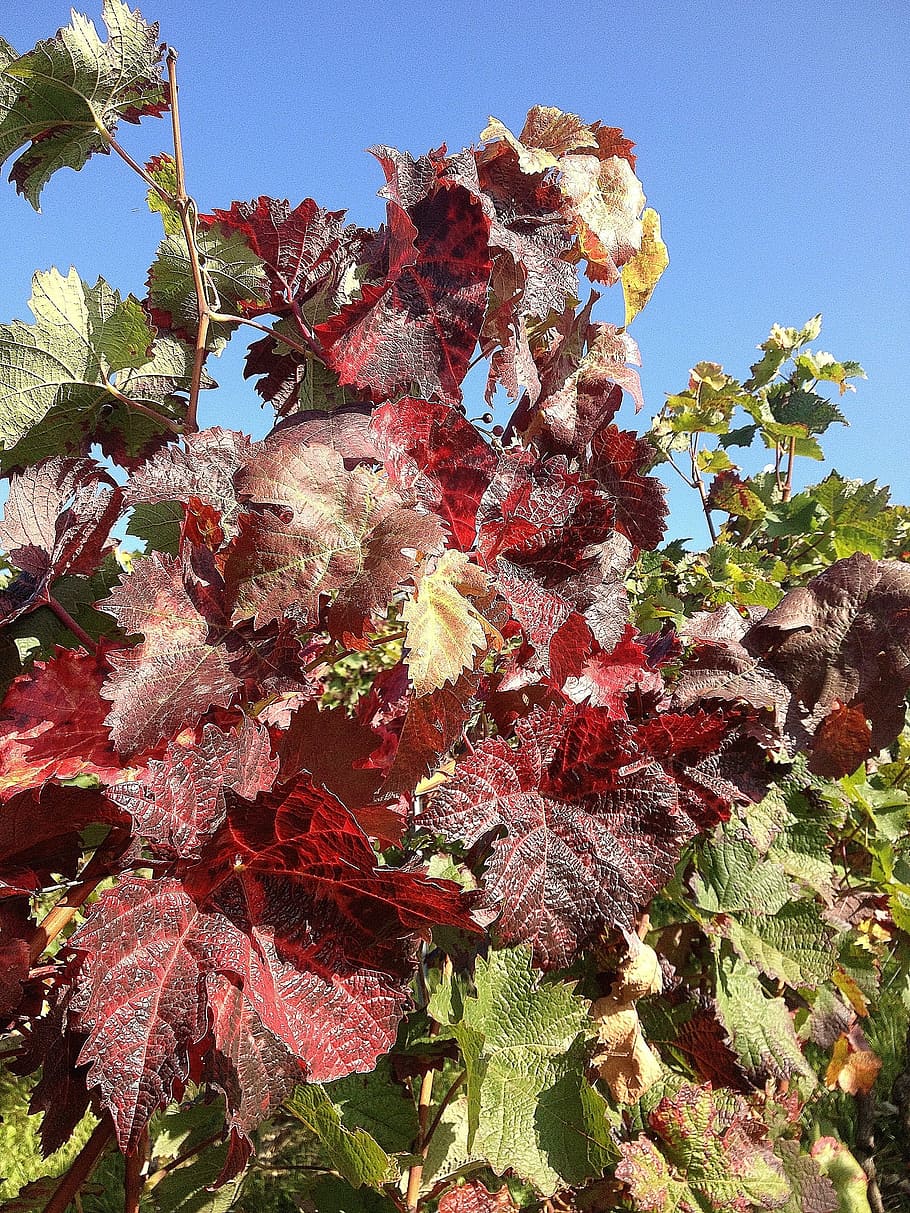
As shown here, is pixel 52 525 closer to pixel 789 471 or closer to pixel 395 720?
pixel 395 720

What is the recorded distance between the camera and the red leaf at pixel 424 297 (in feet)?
2.32

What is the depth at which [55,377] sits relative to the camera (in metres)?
0.89

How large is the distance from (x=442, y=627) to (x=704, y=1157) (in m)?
0.85

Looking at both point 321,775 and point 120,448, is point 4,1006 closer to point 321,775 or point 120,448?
point 321,775

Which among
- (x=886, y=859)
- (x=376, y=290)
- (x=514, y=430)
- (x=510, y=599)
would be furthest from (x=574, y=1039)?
(x=886, y=859)

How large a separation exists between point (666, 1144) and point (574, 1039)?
0.33 m

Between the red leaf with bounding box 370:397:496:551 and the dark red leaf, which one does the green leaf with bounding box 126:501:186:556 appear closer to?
the red leaf with bounding box 370:397:496:551

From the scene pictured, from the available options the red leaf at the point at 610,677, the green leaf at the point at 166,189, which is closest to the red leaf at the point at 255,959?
the red leaf at the point at 610,677

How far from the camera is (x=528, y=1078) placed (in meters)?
0.80

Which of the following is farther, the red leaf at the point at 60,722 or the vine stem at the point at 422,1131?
the vine stem at the point at 422,1131

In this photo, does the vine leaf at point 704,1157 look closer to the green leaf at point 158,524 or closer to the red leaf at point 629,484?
the red leaf at point 629,484

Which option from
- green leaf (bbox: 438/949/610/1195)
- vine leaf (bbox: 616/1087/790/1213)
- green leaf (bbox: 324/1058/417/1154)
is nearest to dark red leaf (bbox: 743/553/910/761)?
green leaf (bbox: 438/949/610/1195)

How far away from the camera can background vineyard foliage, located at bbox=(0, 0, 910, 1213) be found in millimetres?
532

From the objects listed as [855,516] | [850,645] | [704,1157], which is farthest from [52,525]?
[855,516]
